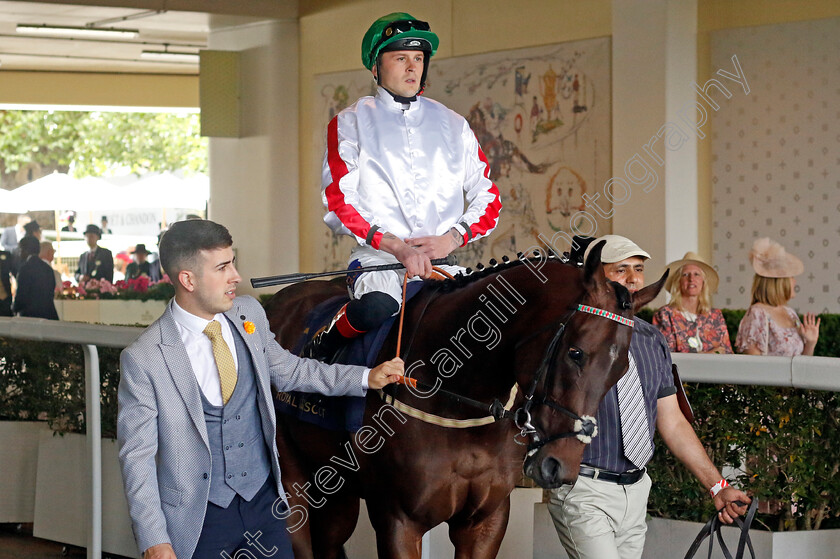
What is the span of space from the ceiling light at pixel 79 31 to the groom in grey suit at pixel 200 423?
470 inches

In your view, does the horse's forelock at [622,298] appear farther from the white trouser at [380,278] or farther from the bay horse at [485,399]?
the white trouser at [380,278]

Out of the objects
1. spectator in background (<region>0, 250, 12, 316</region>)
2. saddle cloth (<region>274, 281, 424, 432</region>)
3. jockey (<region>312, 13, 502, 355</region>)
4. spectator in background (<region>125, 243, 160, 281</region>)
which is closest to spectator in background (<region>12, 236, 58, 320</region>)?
spectator in background (<region>0, 250, 12, 316</region>)

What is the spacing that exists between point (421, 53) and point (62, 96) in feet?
51.1

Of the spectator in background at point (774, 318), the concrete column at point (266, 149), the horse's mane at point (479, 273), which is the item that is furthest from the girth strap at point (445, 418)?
the concrete column at point (266, 149)

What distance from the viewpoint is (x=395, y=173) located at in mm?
3426

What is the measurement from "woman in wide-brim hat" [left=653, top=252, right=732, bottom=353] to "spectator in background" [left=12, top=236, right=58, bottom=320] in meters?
7.48

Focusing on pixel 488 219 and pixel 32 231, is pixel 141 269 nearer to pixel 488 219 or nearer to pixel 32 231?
pixel 32 231

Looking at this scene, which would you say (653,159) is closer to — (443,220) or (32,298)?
(443,220)

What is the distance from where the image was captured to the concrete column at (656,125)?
8727 mm

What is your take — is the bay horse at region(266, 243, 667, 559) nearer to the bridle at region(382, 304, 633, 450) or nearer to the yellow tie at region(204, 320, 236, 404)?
the bridle at region(382, 304, 633, 450)

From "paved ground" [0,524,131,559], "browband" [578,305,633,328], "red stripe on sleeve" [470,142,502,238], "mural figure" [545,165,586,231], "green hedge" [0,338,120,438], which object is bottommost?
"paved ground" [0,524,131,559]

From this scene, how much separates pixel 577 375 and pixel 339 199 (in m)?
1.09

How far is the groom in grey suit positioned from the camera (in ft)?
8.72

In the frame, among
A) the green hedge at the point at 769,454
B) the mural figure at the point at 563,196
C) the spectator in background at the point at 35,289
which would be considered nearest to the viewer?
the green hedge at the point at 769,454
